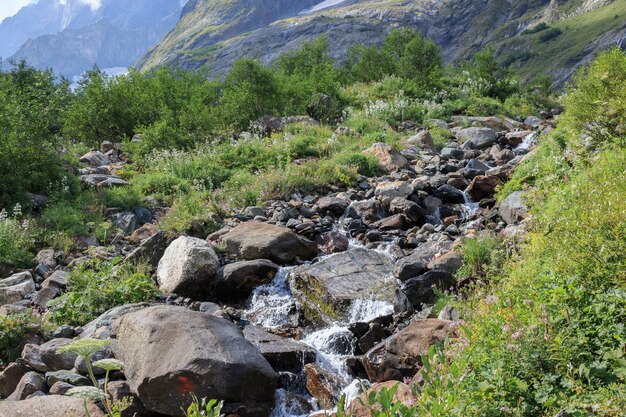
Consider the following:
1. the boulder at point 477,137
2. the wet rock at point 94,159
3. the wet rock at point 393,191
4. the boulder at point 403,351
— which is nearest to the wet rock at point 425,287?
the boulder at point 403,351

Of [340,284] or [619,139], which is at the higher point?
[619,139]

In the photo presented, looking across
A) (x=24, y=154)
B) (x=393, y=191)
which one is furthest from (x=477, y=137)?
(x=24, y=154)

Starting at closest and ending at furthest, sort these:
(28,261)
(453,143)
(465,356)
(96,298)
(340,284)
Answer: (465,356), (96,298), (340,284), (28,261), (453,143)

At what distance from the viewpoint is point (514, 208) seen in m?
9.30

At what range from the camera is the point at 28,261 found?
953 centimetres

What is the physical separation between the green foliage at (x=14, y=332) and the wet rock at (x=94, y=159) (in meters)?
9.42

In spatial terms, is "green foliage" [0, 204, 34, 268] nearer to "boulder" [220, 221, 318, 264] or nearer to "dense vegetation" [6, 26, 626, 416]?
"dense vegetation" [6, 26, 626, 416]

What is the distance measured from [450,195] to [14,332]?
31.1 ft

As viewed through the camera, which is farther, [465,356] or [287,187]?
[287,187]

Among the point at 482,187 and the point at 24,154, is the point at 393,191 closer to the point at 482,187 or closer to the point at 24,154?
the point at 482,187

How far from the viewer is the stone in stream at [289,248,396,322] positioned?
812 centimetres

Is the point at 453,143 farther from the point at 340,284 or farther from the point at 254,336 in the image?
the point at 254,336

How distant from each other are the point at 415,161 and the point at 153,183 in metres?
7.75

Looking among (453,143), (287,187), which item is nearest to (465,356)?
(287,187)
